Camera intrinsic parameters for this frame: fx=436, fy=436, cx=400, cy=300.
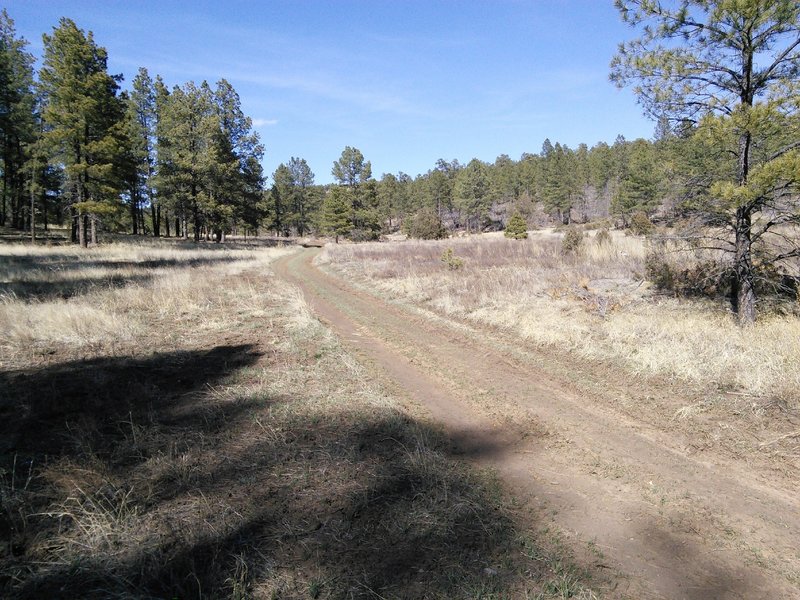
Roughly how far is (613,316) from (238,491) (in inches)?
346

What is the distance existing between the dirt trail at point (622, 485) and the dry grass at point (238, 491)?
0.43 m

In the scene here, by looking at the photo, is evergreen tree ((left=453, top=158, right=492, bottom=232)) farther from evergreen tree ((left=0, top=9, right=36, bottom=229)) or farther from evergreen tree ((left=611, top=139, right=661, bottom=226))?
evergreen tree ((left=0, top=9, right=36, bottom=229))

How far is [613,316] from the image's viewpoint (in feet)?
32.5

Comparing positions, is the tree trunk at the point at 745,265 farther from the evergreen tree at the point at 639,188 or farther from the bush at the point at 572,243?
the evergreen tree at the point at 639,188

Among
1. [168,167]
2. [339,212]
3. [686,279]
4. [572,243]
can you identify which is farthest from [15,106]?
[686,279]

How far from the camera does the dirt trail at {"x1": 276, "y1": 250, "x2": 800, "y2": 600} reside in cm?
305

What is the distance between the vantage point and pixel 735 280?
9039mm

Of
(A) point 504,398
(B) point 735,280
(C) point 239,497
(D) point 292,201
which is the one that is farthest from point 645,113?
(D) point 292,201

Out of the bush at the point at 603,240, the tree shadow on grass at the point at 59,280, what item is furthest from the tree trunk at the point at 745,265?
the tree shadow on grass at the point at 59,280

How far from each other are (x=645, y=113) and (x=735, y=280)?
12.9 ft

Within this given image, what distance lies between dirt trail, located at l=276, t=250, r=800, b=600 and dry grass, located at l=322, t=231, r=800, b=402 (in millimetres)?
1686

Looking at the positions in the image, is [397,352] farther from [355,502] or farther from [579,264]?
[579,264]

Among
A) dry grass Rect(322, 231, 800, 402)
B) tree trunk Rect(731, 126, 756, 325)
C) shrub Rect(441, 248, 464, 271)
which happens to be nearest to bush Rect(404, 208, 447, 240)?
dry grass Rect(322, 231, 800, 402)

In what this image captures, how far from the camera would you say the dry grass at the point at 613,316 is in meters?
6.44
